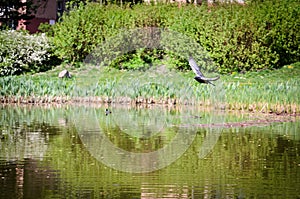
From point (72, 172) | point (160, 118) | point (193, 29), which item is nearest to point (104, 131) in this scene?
point (160, 118)

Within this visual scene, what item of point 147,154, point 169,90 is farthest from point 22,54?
point 147,154

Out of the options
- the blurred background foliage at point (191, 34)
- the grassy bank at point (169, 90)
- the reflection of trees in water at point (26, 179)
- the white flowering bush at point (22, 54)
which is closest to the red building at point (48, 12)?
the blurred background foliage at point (191, 34)

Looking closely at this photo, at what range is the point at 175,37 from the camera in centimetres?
2955

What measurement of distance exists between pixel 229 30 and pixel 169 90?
551cm

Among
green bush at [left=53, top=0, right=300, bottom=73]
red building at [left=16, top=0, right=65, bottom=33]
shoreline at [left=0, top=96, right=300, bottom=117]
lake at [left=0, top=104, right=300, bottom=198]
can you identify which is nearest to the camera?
lake at [left=0, top=104, right=300, bottom=198]

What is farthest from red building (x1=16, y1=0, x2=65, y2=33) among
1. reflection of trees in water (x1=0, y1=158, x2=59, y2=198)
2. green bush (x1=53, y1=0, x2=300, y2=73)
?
reflection of trees in water (x1=0, y1=158, x2=59, y2=198)

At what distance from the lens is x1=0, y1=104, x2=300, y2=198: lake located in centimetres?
1073

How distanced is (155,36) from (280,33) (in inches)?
175

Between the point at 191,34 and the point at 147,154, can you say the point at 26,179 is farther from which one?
the point at 191,34

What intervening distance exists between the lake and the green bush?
6429 millimetres

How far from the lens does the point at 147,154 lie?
14.4 metres

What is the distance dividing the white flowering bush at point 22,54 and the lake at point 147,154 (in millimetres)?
7299

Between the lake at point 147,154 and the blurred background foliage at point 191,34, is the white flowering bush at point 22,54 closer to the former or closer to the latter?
the blurred background foliage at point 191,34

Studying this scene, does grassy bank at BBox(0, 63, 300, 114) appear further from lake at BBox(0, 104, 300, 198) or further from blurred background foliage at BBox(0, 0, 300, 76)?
blurred background foliage at BBox(0, 0, 300, 76)
